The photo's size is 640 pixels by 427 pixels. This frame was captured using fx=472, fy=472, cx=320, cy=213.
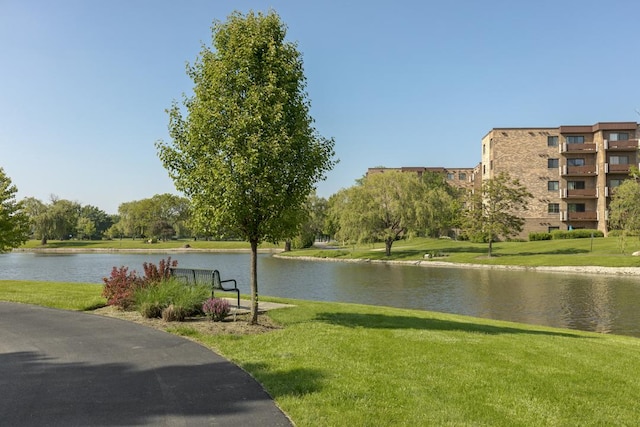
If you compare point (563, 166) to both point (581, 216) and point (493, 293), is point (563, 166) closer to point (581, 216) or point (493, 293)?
point (581, 216)

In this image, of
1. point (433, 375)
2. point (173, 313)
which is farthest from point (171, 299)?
point (433, 375)

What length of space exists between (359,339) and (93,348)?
5578 millimetres

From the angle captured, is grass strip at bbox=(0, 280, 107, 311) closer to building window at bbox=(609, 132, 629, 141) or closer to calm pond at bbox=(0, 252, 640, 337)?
calm pond at bbox=(0, 252, 640, 337)

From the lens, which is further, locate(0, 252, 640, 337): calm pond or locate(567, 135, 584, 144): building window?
locate(567, 135, 584, 144): building window

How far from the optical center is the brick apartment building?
65312mm

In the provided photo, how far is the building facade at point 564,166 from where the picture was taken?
214 feet

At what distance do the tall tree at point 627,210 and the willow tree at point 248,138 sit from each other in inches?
1667

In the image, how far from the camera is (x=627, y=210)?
4550 cm

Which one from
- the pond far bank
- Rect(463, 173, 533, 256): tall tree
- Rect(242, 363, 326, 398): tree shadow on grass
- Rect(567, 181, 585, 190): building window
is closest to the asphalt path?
Rect(242, 363, 326, 398): tree shadow on grass

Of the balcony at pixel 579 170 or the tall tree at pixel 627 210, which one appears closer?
the tall tree at pixel 627 210

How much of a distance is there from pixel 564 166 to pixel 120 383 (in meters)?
71.6

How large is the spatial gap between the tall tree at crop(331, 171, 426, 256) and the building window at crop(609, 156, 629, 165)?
2682 cm

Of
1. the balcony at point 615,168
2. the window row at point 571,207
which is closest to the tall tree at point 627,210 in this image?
the balcony at point 615,168

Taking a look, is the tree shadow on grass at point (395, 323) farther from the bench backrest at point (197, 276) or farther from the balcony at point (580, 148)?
the balcony at point (580, 148)
